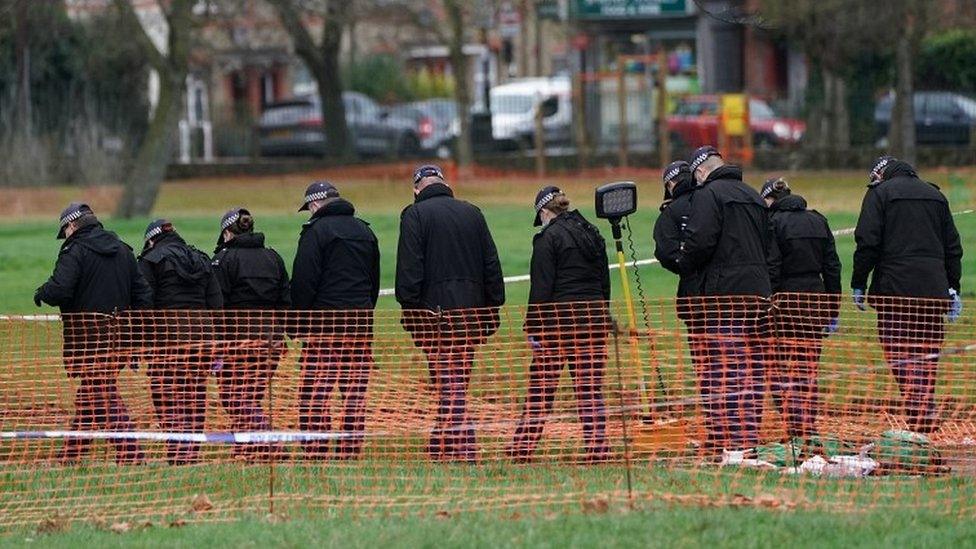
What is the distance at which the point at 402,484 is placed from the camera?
31.5ft

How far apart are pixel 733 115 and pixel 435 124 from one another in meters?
10.6

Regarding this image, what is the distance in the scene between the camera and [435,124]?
45.7 meters

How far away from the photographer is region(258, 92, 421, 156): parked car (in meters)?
43.9

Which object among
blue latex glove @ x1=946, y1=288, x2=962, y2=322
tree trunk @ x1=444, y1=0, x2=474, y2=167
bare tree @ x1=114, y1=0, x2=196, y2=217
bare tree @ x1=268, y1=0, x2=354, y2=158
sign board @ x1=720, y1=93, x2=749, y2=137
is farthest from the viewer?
bare tree @ x1=268, y1=0, x2=354, y2=158

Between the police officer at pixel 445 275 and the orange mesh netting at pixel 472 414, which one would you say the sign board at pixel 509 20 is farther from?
the orange mesh netting at pixel 472 414

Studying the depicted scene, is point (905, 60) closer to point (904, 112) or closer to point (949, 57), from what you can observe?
point (904, 112)

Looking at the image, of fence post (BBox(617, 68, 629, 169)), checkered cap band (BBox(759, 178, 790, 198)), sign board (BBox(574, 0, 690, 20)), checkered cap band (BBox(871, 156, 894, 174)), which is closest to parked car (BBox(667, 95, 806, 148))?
fence post (BBox(617, 68, 629, 169))

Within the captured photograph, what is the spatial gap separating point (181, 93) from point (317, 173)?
957cm

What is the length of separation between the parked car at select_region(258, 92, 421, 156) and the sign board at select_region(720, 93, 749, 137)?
932 cm

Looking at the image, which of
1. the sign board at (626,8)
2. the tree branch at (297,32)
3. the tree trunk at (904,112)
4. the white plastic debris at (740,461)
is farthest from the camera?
the sign board at (626,8)

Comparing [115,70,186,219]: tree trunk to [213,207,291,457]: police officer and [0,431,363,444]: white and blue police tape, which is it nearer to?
[213,207,291,457]: police officer

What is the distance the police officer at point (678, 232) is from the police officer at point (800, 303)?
0.51 meters

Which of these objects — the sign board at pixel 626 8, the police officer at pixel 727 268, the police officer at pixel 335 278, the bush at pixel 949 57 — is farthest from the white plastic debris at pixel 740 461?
the sign board at pixel 626 8

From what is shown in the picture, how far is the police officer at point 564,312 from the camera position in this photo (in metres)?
10.3
